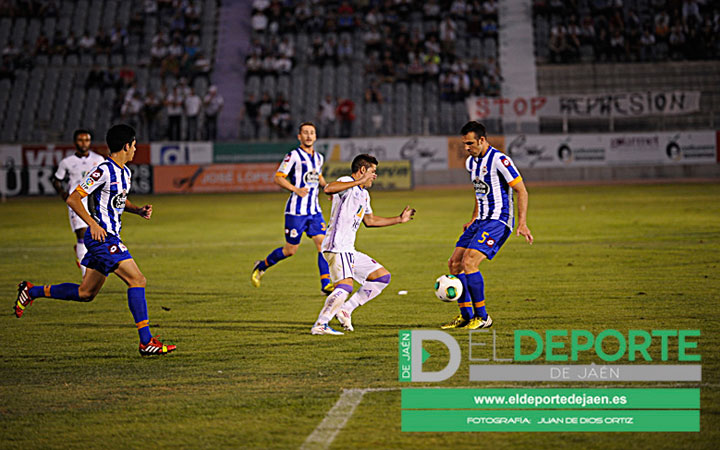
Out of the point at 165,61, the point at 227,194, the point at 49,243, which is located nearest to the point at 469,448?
the point at 49,243

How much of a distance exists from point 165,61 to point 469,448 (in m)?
36.2

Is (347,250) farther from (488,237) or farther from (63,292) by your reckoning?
(63,292)

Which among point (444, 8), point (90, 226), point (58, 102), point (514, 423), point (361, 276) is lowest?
point (514, 423)

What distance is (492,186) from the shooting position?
8.89 meters

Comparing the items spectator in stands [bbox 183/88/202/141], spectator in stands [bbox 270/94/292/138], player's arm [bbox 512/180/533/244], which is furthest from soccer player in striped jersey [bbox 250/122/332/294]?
spectator in stands [bbox 183/88/202/141]

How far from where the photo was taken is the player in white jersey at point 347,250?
27.7 feet

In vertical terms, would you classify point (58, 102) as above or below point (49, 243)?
above

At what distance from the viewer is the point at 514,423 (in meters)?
5.64

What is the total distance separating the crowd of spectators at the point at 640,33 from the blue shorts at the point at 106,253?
106 ft

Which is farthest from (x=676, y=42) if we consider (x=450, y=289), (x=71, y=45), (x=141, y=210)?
(x=141, y=210)

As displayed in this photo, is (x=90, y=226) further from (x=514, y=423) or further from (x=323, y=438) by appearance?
(x=514, y=423)

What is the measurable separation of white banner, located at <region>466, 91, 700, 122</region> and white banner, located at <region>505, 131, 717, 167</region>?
86cm

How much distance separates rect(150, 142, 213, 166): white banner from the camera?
34.2 meters

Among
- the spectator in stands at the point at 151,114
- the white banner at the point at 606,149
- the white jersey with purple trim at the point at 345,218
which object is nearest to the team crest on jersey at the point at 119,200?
the white jersey with purple trim at the point at 345,218
